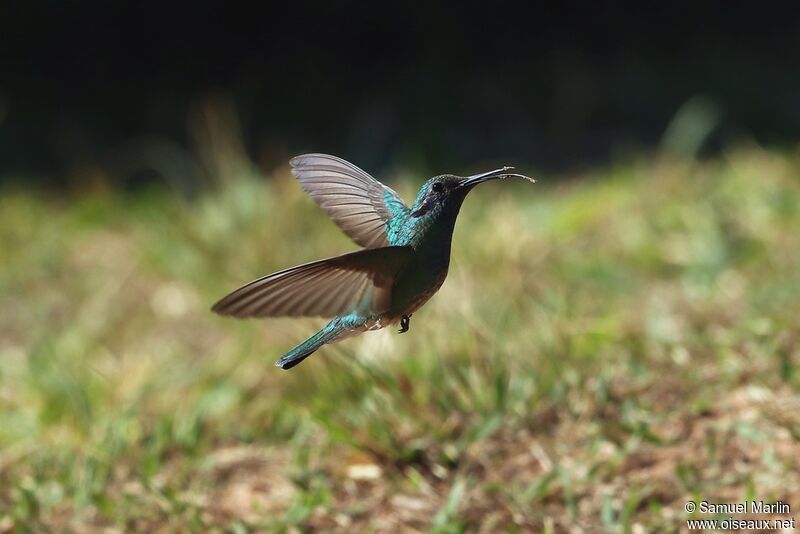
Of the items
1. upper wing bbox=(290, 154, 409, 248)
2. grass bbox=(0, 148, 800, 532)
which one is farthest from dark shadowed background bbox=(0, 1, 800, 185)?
upper wing bbox=(290, 154, 409, 248)

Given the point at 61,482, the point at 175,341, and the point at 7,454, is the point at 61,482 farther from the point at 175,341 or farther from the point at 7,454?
the point at 175,341

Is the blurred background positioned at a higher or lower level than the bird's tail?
higher

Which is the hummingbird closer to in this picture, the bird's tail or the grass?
the bird's tail

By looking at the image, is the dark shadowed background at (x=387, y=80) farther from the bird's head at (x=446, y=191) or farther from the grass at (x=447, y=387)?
the bird's head at (x=446, y=191)

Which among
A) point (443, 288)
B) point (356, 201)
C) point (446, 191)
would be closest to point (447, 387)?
point (443, 288)

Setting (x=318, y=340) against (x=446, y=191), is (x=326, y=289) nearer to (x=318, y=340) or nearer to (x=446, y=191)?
(x=318, y=340)

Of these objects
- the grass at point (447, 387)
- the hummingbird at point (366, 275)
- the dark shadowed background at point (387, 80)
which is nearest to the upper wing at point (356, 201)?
the hummingbird at point (366, 275)

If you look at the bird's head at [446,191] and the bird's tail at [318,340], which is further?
the bird's tail at [318,340]
